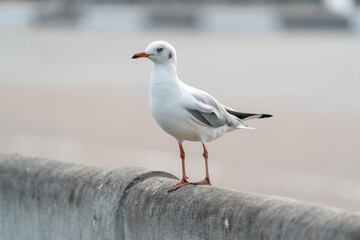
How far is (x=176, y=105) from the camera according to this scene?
430cm

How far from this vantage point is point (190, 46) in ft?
107

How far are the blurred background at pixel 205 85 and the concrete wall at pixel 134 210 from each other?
627cm

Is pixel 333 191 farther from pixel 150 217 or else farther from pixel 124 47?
pixel 124 47

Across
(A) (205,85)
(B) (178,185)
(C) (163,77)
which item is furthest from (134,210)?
(A) (205,85)

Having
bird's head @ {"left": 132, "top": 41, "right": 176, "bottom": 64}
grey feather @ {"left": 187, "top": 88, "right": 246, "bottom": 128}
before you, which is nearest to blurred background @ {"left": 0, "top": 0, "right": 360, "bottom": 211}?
grey feather @ {"left": 187, "top": 88, "right": 246, "bottom": 128}

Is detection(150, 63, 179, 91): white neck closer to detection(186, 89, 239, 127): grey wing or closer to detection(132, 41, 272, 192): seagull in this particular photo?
detection(132, 41, 272, 192): seagull

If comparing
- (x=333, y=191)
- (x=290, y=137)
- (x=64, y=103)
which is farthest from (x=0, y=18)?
(x=333, y=191)

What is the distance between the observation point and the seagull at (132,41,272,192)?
4305 millimetres

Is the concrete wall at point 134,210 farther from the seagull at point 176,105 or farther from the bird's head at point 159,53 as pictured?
the bird's head at point 159,53

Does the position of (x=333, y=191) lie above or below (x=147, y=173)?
below

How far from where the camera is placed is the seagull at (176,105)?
14.1ft

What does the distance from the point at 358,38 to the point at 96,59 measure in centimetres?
1113

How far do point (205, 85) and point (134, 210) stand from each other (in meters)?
19.8

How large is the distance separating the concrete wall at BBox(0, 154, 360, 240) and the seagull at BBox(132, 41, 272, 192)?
239 mm
